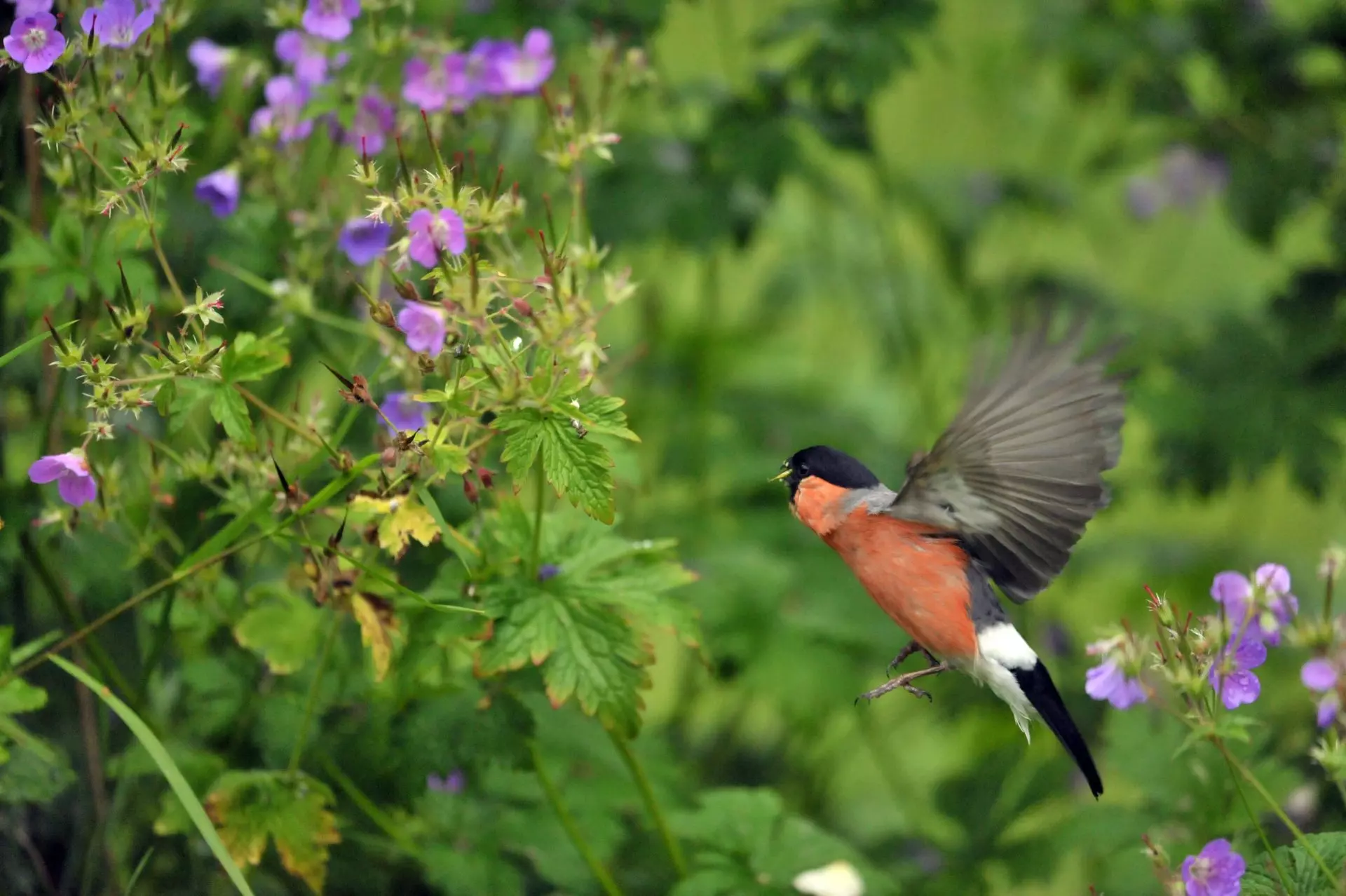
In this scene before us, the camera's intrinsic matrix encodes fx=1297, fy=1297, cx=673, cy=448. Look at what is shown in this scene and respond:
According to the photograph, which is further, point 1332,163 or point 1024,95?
point 1024,95

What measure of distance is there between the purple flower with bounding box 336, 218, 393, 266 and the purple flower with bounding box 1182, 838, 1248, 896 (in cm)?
145

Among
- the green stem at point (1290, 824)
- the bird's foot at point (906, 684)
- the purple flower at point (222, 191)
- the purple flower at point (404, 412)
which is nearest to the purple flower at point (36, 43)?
the purple flower at point (222, 191)

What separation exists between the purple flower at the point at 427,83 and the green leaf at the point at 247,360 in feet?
1.79

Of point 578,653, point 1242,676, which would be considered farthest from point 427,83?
point 1242,676

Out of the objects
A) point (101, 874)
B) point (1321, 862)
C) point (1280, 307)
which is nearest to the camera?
point (1321, 862)

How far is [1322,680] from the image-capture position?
1.61m

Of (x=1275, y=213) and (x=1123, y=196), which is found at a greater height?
(x=1275, y=213)

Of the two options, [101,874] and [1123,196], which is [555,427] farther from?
[1123,196]

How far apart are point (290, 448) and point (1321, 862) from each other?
1.45 meters

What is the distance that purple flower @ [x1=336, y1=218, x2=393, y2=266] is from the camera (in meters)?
2.04

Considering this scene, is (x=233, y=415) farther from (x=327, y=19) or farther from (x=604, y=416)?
(x=327, y=19)

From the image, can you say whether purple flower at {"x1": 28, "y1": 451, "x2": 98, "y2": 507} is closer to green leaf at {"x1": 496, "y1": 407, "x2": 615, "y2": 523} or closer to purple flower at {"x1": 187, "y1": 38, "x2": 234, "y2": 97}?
green leaf at {"x1": 496, "y1": 407, "x2": 615, "y2": 523}

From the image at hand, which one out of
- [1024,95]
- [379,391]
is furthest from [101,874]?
[1024,95]

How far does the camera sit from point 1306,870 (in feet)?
5.55
